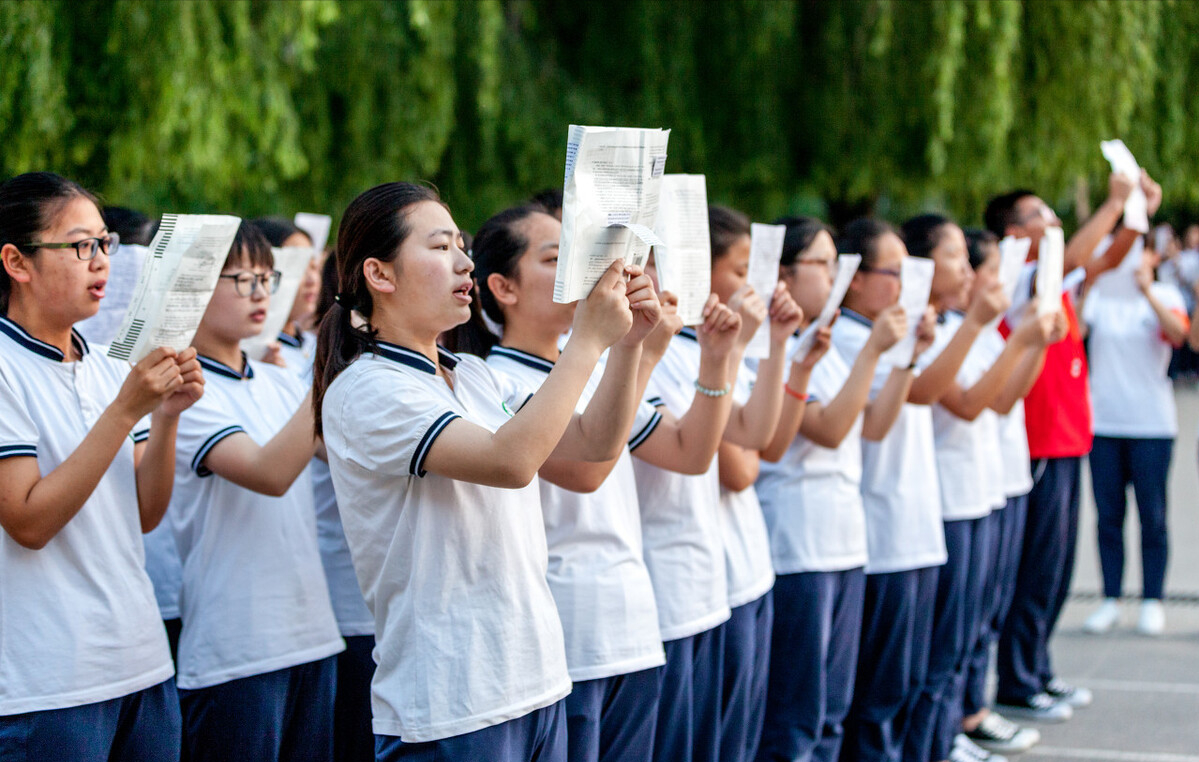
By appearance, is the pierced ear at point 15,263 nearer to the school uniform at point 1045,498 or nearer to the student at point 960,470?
the student at point 960,470

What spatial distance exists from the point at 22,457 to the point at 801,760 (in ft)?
6.81

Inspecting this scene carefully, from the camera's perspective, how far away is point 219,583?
2.57 m

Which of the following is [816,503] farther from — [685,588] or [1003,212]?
[1003,212]

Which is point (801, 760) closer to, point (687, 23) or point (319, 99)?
point (319, 99)

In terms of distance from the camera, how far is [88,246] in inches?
90.5

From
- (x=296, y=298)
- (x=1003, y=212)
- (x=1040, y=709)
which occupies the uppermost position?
(x=1003, y=212)

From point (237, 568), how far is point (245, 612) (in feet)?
0.31

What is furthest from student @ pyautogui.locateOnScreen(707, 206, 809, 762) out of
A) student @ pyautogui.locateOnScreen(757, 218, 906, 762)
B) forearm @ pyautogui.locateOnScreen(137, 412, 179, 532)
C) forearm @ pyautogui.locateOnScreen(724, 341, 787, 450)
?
forearm @ pyautogui.locateOnScreen(137, 412, 179, 532)

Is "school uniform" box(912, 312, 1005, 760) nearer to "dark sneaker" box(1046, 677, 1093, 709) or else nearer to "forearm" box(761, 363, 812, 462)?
"dark sneaker" box(1046, 677, 1093, 709)

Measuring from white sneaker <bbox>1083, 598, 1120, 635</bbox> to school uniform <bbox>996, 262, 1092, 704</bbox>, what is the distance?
3.51 feet

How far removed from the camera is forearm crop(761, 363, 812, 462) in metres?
3.15

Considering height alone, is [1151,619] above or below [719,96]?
below

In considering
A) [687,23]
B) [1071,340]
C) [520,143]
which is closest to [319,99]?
[520,143]

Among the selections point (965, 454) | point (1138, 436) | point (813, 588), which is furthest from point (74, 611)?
point (1138, 436)
